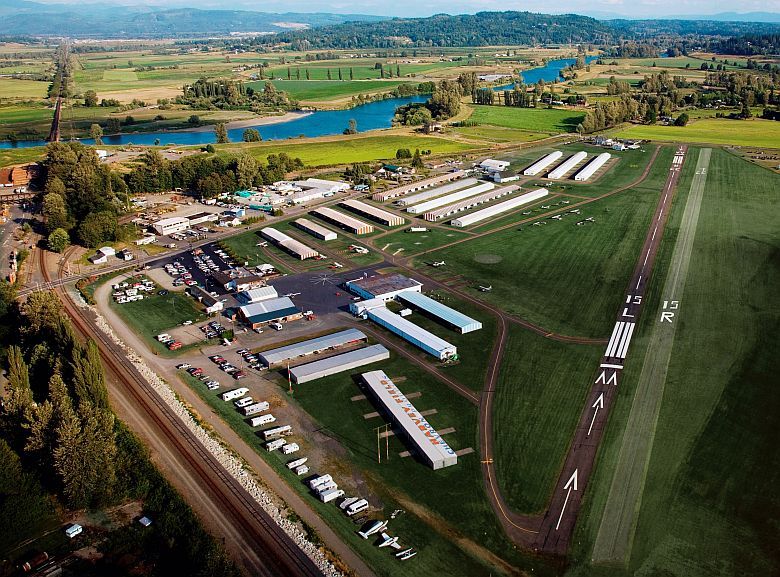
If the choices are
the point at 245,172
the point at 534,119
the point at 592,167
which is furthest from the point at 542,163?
the point at 245,172

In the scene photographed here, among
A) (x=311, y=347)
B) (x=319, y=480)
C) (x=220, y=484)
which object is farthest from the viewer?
(x=311, y=347)

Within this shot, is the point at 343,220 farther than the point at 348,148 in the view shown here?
No

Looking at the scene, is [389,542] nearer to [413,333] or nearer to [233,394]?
[233,394]

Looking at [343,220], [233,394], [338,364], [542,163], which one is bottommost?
[233,394]

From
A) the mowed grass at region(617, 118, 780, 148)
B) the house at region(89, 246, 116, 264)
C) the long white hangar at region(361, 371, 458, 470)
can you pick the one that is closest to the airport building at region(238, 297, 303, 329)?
the long white hangar at region(361, 371, 458, 470)

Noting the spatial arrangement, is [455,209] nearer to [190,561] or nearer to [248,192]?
[248,192]

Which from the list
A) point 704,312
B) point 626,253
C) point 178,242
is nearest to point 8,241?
point 178,242
